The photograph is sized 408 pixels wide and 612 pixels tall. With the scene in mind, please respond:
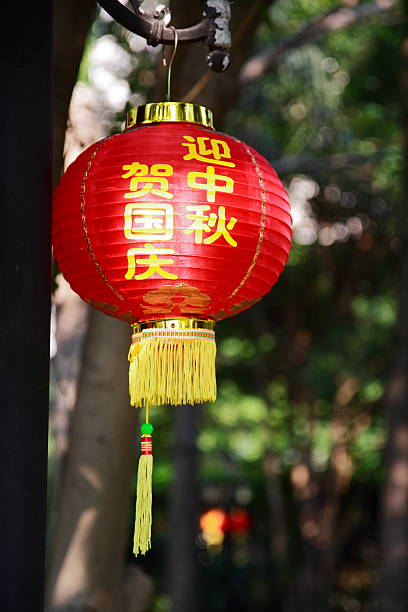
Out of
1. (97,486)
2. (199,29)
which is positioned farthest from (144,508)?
(97,486)

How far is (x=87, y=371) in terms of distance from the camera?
13.1ft

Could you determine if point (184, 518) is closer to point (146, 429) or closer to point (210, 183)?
point (146, 429)

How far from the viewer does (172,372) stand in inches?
86.7

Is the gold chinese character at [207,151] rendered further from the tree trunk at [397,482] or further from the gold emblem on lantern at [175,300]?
the tree trunk at [397,482]

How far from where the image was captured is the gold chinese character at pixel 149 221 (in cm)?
214

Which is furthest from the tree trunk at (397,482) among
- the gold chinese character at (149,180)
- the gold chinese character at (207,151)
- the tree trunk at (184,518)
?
the gold chinese character at (149,180)

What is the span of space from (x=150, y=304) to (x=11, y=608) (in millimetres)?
766

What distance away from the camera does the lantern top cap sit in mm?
2303

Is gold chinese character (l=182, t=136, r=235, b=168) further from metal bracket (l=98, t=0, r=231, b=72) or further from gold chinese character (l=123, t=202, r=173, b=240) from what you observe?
metal bracket (l=98, t=0, r=231, b=72)

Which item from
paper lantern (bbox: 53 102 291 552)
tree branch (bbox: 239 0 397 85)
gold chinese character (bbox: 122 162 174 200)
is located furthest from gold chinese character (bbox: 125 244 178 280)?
tree branch (bbox: 239 0 397 85)

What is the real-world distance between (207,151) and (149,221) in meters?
0.23

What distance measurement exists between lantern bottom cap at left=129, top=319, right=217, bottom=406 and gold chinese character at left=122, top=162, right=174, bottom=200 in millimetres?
321

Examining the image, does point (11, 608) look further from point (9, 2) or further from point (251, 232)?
point (9, 2)

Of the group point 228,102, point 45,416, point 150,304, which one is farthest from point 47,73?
point 228,102
